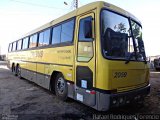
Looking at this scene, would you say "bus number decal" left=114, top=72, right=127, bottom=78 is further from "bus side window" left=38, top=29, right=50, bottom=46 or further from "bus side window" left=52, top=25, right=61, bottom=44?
"bus side window" left=38, top=29, right=50, bottom=46

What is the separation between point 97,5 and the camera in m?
5.07

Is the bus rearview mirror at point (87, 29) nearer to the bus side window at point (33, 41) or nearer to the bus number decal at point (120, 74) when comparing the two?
the bus number decal at point (120, 74)

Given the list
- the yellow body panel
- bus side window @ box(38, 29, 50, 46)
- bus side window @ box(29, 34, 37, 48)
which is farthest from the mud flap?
bus side window @ box(29, 34, 37, 48)

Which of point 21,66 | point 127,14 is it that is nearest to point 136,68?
point 127,14

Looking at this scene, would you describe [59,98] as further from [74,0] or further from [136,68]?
[74,0]

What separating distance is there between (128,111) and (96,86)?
1595mm

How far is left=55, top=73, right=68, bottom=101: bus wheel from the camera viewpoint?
21.7 ft

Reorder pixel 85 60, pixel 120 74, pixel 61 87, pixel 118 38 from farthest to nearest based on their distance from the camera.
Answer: pixel 61 87 → pixel 85 60 → pixel 118 38 → pixel 120 74

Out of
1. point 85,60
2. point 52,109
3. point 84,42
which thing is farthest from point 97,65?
point 52,109

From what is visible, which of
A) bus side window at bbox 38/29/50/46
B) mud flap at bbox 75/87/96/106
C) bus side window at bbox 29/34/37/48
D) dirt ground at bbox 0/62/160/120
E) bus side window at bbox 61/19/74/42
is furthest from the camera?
bus side window at bbox 29/34/37/48

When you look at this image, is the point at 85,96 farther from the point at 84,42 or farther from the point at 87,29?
the point at 87,29

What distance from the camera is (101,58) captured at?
4.71 meters

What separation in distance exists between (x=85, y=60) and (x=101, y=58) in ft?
2.28

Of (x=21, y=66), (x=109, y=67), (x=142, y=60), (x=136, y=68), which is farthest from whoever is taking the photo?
(x=21, y=66)
